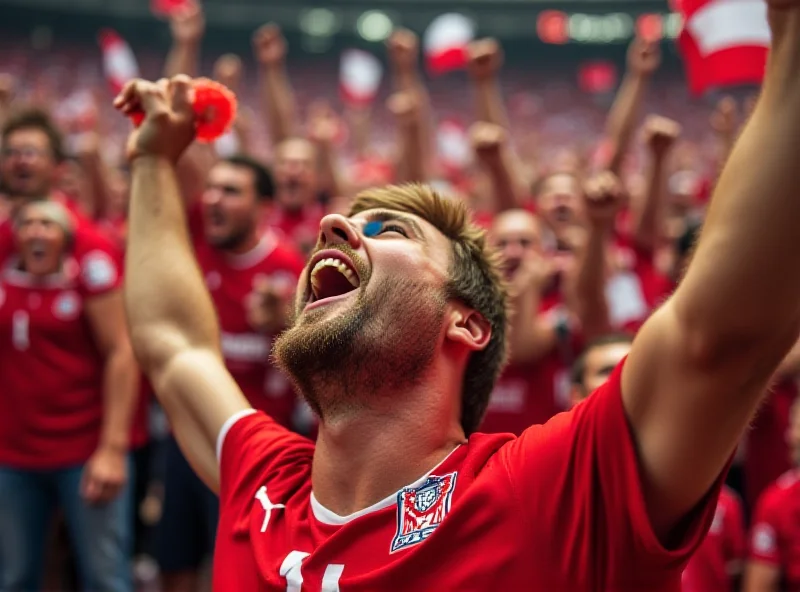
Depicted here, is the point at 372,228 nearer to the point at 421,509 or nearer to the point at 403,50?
the point at 421,509

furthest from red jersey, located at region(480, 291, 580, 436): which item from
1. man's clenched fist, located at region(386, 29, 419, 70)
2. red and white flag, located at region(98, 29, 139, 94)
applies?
red and white flag, located at region(98, 29, 139, 94)

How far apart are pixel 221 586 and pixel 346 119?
25716 millimetres

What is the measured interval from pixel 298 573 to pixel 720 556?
2411 millimetres

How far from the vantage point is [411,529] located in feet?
4.53

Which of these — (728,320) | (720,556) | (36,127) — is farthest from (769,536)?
(36,127)

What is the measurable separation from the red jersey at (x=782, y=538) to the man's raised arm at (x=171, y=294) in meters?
2.33

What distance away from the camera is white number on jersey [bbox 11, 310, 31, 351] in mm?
3846

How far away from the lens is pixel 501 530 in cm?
128

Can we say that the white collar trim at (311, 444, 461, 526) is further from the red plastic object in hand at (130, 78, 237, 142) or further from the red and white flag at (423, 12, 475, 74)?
the red and white flag at (423, 12, 475, 74)

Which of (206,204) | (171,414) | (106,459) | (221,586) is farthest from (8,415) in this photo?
(221,586)

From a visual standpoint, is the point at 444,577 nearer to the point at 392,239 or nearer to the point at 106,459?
the point at 392,239

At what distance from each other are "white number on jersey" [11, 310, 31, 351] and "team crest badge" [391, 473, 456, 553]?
2.83 metres

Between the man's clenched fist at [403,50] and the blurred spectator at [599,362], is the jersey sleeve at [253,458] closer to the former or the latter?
the blurred spectator at [599,362]

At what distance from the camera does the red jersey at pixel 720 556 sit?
10.5 ft
